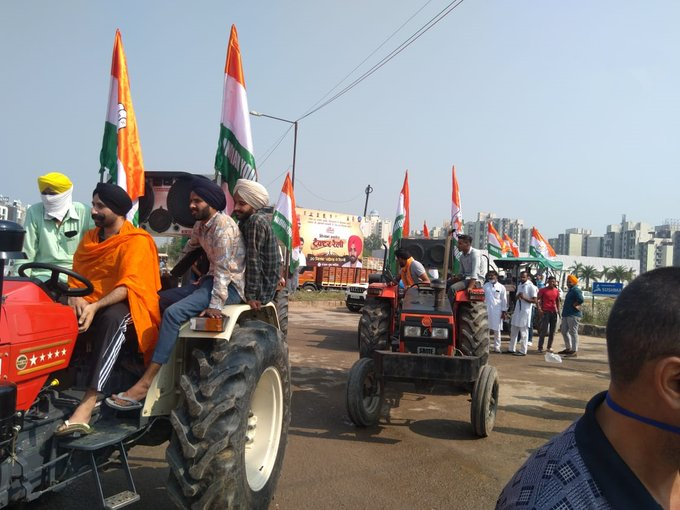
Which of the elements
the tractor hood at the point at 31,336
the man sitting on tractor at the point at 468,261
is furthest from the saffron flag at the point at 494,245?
the tractor hood at the point at 31,336

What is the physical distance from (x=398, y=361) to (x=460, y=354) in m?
1.29

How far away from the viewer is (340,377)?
881 centimetres

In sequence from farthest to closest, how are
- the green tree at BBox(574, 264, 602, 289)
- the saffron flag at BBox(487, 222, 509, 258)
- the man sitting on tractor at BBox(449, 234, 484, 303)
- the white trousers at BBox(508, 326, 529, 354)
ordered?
the green tree at BBox(574, 264, 602, 289), the saffron flag at BBox(487, 222, 509, 258), the white trousers at BBox(508, 326, 529, 354), the man sitting on tractor at BBox(449, 234, 484, 303)

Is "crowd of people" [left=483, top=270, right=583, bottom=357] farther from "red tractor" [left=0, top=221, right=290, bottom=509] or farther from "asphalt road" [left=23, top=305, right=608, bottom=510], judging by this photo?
"red tractor" [left=0, top=221, right=290, bottom=509]

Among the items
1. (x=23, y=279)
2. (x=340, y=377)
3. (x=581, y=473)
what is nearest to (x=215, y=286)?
(x=23, y=279)

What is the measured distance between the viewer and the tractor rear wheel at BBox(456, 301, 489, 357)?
675 cm

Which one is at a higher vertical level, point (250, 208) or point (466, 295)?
point (250, 208)

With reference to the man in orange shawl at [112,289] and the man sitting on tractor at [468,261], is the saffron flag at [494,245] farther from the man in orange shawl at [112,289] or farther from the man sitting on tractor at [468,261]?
the man in orange shawl at [112,289]

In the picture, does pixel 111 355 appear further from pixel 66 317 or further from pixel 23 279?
pixel 23 279

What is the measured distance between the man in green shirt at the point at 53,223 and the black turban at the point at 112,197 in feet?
2.29

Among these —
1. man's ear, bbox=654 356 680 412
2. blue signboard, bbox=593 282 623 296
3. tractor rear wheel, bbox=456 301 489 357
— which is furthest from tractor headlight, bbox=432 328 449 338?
blue signboard, bbox=593 282 623 296

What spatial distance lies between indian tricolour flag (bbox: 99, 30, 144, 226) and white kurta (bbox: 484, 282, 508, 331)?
7947 mm

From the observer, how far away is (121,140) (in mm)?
7352

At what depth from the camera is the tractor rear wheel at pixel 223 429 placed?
2.85 metres
